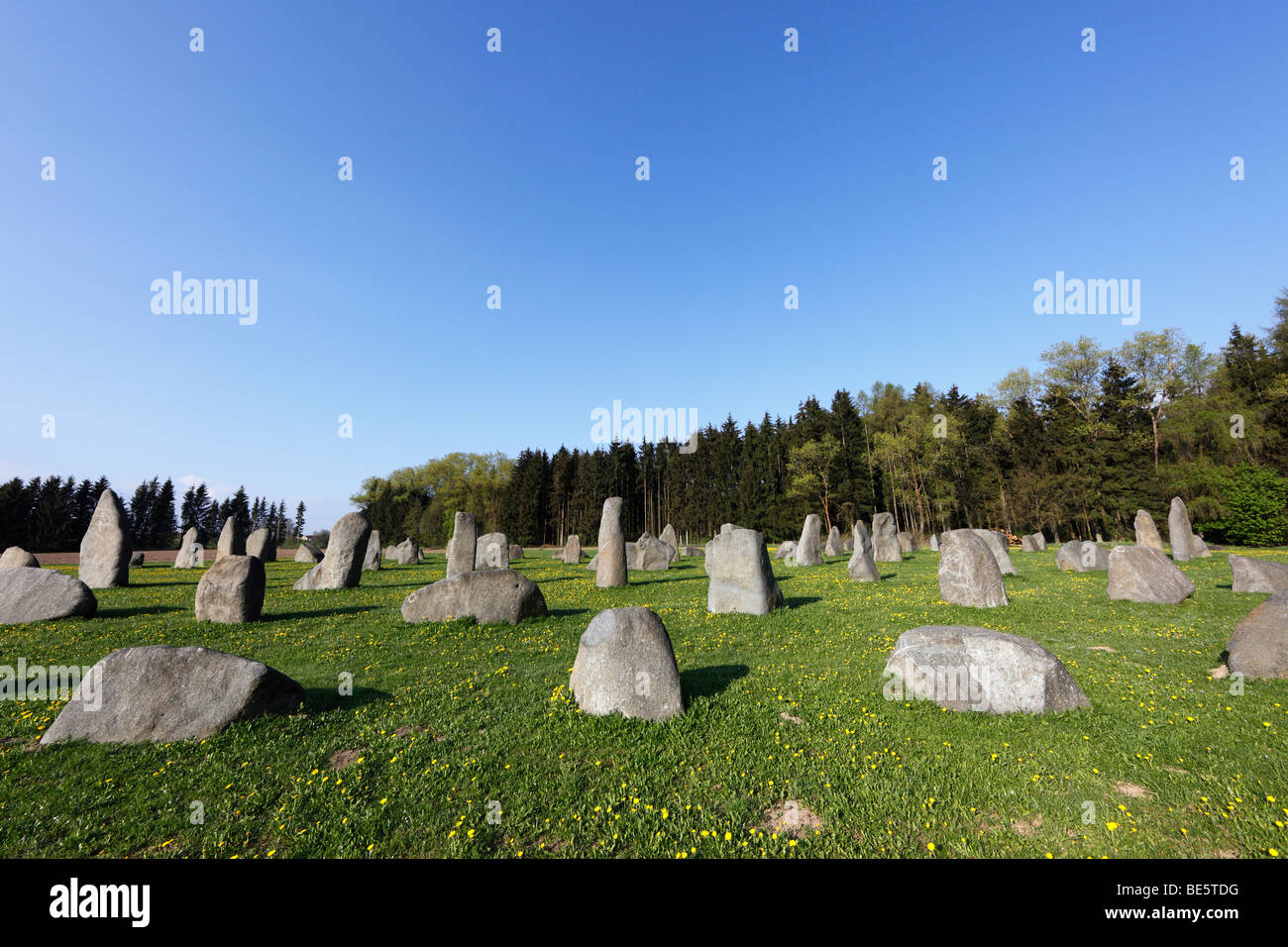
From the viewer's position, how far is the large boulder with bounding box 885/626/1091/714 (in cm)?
539

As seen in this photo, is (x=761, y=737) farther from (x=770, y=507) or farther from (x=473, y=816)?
(x=770, y=507)

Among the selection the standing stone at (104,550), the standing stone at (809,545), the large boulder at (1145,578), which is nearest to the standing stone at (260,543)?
the standing stone at (104,550)

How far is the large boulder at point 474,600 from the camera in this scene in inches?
408

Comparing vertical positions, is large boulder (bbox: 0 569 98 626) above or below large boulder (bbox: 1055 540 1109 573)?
above

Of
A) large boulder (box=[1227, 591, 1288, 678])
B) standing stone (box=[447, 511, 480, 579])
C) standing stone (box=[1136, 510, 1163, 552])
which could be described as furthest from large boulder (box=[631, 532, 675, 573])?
standing stone (box=[1136, 510, 1163, 552])

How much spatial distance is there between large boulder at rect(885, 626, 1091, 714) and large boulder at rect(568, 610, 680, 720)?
8.98 feet

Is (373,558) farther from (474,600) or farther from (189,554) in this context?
(474,600)

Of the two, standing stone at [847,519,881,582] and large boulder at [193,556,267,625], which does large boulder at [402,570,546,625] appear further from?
standing stone at [847,519,881,582]

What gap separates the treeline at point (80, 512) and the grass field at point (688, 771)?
39.9 m

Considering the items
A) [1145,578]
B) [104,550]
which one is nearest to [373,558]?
[104,550]

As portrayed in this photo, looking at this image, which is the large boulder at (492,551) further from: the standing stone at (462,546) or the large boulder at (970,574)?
the large boulder at (970,574)

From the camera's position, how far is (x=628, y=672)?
5457 mm
